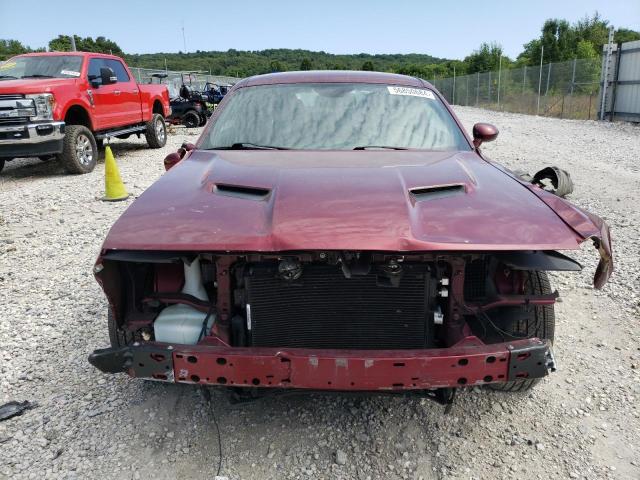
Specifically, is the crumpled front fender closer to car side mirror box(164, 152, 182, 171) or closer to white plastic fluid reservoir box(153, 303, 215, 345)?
white plastic fluid reservoir box(153, 303, 215, 345)

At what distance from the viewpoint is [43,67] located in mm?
9344

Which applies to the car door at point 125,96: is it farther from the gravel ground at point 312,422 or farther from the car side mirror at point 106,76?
the gravel ground at point 312,422

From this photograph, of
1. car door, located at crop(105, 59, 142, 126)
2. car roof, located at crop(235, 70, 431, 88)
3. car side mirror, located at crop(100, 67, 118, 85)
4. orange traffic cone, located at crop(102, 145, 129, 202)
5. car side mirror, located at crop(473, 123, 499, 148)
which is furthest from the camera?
car door, located at crop(105, 59, 142, 126)

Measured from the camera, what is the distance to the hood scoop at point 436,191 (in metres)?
2.35

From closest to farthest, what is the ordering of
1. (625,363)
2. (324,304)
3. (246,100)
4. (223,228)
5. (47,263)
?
(223,228)
(324,304)
(625,363)
(246,100)
(47,263)

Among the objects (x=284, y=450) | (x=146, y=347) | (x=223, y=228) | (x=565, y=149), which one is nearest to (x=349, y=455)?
(x=284, y=450)

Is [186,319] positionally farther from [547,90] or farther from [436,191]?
[547,90]

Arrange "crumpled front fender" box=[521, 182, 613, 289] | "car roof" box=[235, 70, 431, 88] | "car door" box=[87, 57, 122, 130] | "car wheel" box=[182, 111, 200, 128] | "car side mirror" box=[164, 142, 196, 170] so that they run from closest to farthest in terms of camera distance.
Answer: "crumpled front fender" box=[521, 182, 613, 289], "car side mirror" box=[164, 142, 196, 170], "car roof" box=[235, 70, 431, 88], "car door" box=[87, 57, 122, 130], "car wheel" box=[182, 111, 200, 128]

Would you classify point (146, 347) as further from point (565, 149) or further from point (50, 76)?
point (565, 149)

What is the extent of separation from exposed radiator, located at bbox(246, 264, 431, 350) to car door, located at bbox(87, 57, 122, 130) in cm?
862

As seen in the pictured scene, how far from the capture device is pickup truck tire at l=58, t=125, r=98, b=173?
884 cm

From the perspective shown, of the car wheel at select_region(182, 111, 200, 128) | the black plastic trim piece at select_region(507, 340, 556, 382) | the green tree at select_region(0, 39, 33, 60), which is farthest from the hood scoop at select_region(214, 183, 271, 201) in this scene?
the green tree at select_region(0, 39, 33, 60)

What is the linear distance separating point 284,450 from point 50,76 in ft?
29.6

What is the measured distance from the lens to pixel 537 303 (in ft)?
7.92
